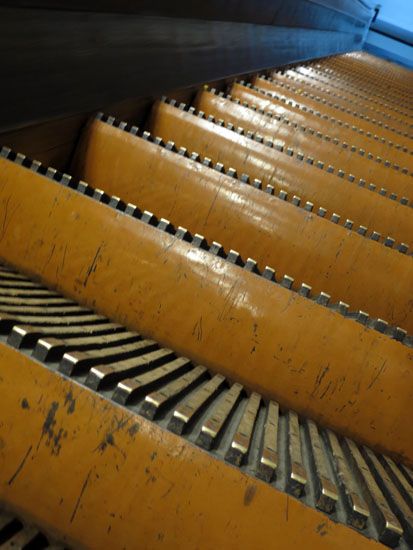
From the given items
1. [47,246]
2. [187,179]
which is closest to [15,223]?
[47,246]

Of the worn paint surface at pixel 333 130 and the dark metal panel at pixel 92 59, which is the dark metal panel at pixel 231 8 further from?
the worn paint surface at pixel 333 130

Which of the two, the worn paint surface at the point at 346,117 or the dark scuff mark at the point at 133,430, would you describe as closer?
the dark scuff mark at the point at 133,430

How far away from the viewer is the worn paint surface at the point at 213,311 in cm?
164

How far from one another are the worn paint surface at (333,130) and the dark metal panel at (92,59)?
0.44 m

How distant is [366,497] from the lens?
46.9 inches

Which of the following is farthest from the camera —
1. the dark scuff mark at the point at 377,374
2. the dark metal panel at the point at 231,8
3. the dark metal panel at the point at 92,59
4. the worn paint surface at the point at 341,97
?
the worn paint surface at the point at 341,97

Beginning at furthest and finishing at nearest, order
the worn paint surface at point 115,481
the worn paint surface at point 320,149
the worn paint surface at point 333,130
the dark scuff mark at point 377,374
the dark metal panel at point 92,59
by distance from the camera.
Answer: the worn paint surface at point 333,130 < the worn paint surface at point 320,149 < the dark metal panel at point 92,59 < the dark scuff mark at point 377,374 < the worn paint surface at point 115,481

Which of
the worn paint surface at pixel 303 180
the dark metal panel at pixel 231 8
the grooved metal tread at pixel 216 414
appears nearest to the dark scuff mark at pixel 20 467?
the grooved metal tread at pixel 216 414

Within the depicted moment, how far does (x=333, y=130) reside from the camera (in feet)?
13.0

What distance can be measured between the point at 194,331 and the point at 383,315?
30.9 inches

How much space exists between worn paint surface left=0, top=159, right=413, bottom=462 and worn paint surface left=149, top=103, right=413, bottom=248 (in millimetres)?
1183

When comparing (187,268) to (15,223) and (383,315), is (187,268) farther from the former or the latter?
(383,315)

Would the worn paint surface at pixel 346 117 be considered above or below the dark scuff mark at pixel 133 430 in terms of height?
above

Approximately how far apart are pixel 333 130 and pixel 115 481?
330 cm
